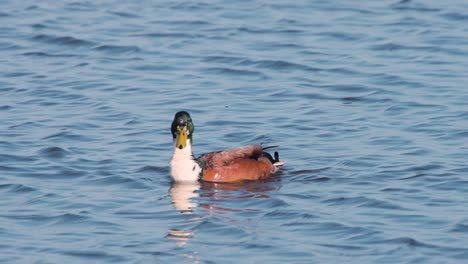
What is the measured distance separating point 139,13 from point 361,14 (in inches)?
201

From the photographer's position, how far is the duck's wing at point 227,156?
15.3 metres

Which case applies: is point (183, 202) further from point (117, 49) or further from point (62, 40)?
point (62, 40)

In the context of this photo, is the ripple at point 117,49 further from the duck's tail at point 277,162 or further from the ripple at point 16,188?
the ripple at point 16,188

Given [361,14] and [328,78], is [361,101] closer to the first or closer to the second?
[328,78]

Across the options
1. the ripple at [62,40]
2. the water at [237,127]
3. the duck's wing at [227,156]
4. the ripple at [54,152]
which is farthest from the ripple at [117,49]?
the duck's wing at [227,156]

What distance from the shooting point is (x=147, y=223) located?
43.1 ft

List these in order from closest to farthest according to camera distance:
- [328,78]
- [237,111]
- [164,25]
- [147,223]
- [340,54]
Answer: [147,223], [237,111], [328,78], [340,54], [164,25]

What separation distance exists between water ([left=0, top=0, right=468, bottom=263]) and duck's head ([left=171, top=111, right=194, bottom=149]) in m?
0.54

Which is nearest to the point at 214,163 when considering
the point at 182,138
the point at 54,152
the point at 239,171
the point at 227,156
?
the point at 227,156

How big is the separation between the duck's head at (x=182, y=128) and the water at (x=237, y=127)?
540 millimetres

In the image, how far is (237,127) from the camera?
58.7 feet

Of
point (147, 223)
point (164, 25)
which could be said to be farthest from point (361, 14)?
point (147, 223)

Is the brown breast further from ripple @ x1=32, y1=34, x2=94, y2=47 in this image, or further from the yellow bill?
ripple @ x1=32, y1=34, x2=94, y2=47

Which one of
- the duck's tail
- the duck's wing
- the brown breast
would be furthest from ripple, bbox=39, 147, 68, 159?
the duck's tail
